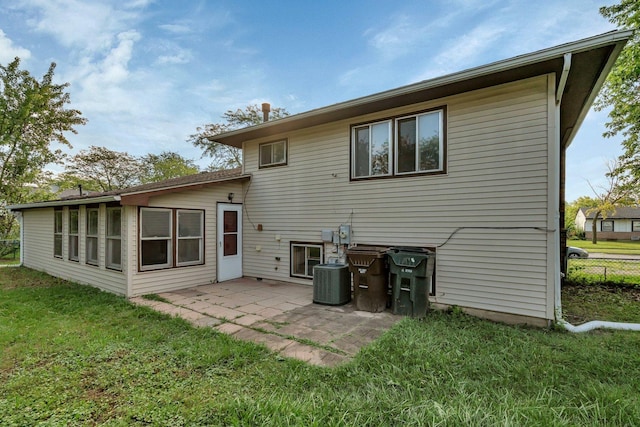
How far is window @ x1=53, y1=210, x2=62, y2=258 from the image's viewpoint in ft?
28.1

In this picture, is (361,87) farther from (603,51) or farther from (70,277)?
(70,277)

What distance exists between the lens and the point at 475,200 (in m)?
5.10

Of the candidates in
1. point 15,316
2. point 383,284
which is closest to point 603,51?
point 383,284

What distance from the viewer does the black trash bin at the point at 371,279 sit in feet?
17.0

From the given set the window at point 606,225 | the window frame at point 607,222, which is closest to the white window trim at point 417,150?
the window frame at point 607,222

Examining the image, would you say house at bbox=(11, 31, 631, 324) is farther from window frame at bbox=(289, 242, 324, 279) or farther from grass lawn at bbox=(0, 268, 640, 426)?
grass lawn at bbox=(0, 268, 640, 426)

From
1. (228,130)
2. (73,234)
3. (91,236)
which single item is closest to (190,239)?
(91,236)

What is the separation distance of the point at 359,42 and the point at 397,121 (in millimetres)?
4771

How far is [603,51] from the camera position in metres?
3.93

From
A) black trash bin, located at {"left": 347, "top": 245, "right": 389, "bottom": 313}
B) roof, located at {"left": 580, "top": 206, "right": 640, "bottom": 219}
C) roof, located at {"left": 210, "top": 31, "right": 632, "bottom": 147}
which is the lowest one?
black trash bin, located at {"left": 347, "top": 245, "right": 389, "bottom": 313}

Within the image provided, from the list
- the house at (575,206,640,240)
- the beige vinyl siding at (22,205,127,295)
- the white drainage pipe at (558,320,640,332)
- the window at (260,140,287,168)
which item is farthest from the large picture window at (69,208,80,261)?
the house at (575,206,640,240)

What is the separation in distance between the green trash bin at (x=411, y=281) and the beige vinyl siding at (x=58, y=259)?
17.7ft

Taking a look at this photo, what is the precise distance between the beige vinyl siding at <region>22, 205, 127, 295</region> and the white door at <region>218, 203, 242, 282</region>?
2228mm

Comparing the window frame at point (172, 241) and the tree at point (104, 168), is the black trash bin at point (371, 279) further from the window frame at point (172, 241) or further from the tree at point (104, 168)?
the tree at point (104, 168)
